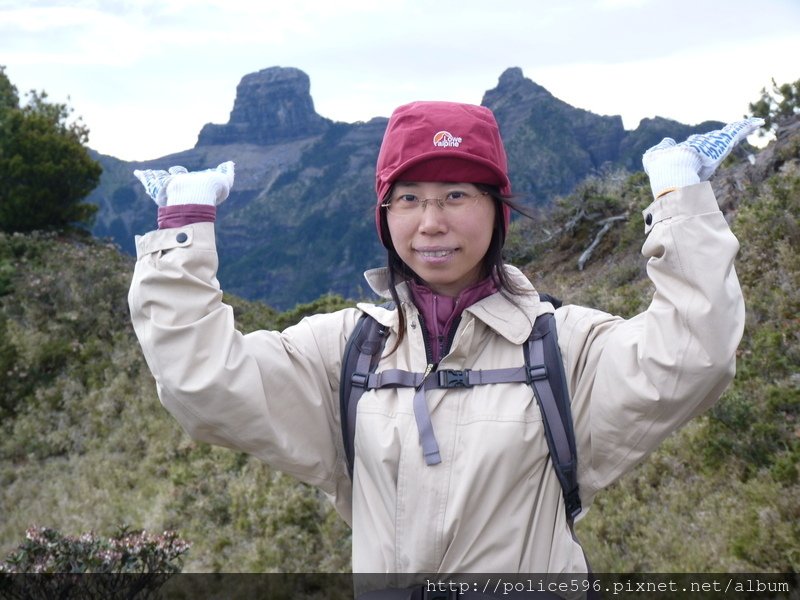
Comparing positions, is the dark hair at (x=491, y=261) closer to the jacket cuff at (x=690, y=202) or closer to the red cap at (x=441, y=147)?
the red cap at (x=441, y=147)

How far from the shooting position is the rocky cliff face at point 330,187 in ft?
199

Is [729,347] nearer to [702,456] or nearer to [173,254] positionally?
[173,254]

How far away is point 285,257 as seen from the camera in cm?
6850

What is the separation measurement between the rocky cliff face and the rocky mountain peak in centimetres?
2089

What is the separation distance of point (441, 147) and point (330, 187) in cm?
7423

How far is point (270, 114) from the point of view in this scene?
12238 cm

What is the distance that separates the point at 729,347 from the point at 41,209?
18.9 meters

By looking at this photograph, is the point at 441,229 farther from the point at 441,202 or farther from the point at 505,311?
the point at 505,311

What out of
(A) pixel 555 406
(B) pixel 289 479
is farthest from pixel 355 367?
(B) pixel 289 479

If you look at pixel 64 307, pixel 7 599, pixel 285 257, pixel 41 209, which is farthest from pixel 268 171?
pixel 7 599

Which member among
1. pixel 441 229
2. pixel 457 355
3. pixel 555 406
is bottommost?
pixel 555 406

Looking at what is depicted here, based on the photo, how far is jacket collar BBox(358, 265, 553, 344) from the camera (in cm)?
217

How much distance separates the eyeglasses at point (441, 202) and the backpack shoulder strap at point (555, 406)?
0.45 metres

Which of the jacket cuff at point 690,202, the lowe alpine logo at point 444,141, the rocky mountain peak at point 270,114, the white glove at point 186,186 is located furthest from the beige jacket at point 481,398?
the rocky mountain peak at point 270,114
